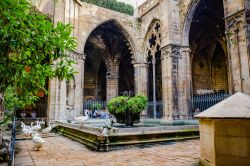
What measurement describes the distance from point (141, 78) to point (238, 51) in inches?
328

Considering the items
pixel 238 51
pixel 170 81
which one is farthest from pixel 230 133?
A: pixel 170 81

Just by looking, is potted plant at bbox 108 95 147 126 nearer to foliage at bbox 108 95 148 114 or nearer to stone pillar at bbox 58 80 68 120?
foliage at bbox 108 95 148 114

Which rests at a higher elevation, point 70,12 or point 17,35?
point 70,12

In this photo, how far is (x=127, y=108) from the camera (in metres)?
6.89

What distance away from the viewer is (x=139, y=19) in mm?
17062

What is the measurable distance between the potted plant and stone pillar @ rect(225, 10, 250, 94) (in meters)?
4.17

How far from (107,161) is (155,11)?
13528mm

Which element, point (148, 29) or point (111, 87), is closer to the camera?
point (148, 29)

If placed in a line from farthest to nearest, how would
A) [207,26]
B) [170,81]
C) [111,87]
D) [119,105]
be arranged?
[111,87] → [207,26] → [170,81] → [119,105]

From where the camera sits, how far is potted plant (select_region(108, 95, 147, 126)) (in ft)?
22.6

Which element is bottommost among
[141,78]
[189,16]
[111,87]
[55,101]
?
[55,101]

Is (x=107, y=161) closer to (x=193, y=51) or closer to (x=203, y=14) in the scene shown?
(x=203, y=14)

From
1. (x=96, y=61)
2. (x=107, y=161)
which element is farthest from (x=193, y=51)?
(x=107, y=161)

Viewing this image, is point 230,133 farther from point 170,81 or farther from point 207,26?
A: point 207,26
